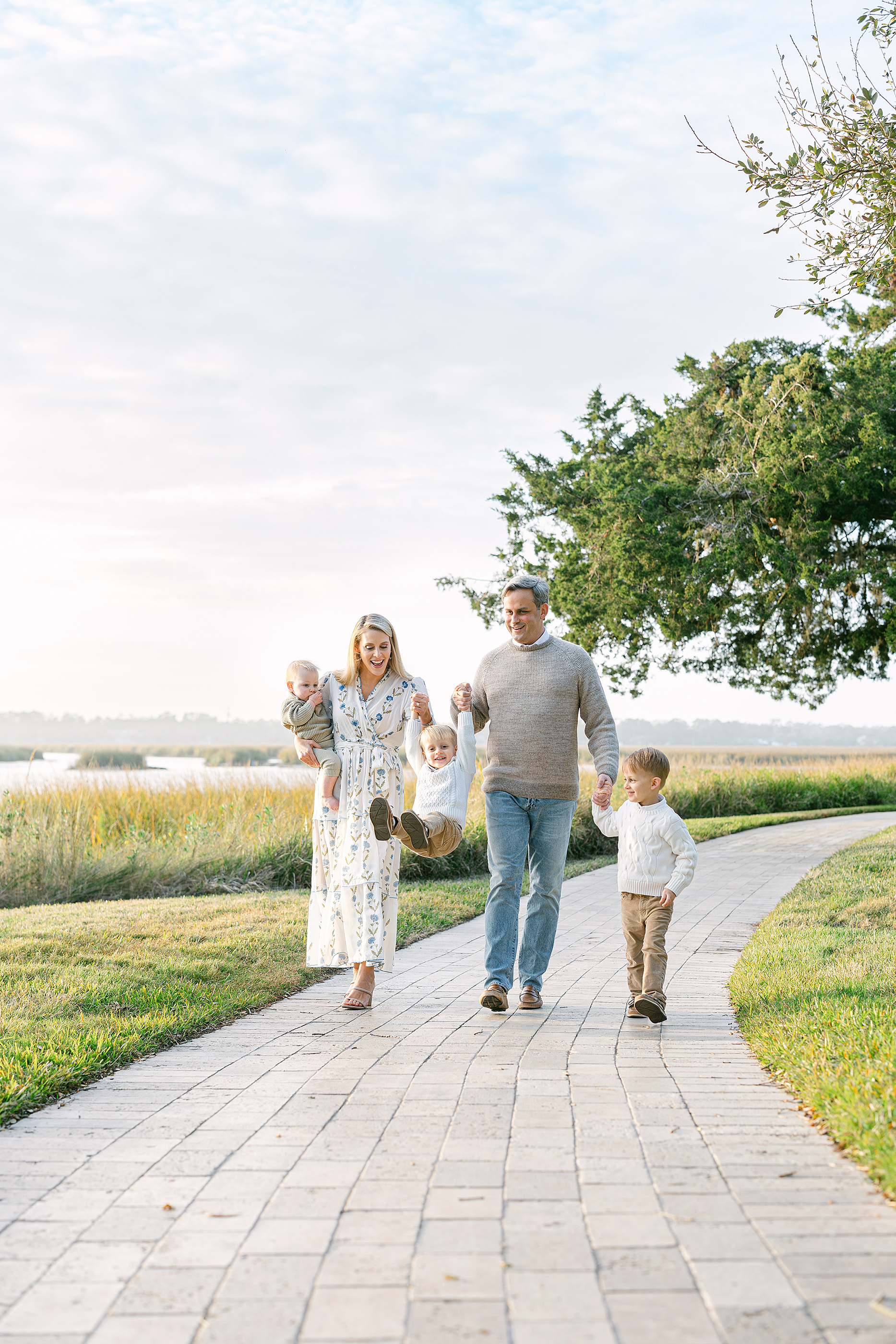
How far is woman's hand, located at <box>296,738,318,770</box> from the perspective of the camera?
20.1 feet

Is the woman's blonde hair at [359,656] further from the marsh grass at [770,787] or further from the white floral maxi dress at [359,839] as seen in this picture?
the marsh grass at [770,787]

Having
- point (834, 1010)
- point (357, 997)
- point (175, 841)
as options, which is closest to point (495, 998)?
point (357, 997)

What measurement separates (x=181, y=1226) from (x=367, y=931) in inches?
115

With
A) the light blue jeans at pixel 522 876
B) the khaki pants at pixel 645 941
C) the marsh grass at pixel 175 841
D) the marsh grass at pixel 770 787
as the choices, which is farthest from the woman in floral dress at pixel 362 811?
the marsh grass at pixel 770 787

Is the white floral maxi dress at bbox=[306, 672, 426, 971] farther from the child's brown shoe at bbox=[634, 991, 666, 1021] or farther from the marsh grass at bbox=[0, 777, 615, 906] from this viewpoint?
the marsh grass at bbox=[0, 777, 615, 906]

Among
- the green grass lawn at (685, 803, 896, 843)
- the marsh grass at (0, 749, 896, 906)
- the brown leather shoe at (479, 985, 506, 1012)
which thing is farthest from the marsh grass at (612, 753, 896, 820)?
the brown leather shoe at (479, 985, 506, 1012)

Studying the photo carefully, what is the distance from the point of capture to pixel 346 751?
6176mm

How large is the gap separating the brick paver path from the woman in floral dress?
584mm

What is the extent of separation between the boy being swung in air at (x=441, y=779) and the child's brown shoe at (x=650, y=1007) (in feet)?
4.02

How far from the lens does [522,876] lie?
5.91 metres

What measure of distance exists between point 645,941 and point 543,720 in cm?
127

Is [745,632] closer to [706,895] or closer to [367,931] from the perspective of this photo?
[706,895]

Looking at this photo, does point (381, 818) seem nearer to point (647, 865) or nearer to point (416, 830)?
point (416, 830)

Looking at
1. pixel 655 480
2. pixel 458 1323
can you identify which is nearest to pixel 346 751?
pixel 458 1323
